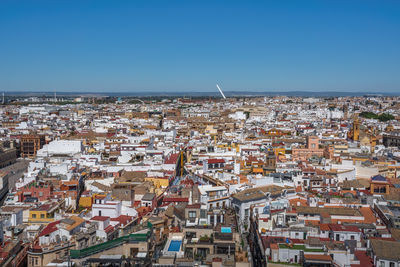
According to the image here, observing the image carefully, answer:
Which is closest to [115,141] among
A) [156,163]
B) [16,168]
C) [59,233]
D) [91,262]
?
[16,168]

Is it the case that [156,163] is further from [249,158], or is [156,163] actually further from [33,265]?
[33,265]

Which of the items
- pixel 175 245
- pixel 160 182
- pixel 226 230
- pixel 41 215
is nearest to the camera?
pixel 175 245

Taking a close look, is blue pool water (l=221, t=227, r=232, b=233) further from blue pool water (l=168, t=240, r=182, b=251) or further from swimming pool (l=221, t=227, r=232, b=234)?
blue pool water (l=168, t=240, r=182, b=251)

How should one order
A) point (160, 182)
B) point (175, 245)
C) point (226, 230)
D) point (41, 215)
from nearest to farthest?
1. point (175, 245)
2. point (226, 230)
3. point (41, 215)
4. point (160, 182)

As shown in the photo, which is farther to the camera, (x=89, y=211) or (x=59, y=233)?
(x=89, y=211)

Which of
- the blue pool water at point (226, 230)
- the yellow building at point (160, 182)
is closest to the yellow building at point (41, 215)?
the yellow building at point (160, 182)

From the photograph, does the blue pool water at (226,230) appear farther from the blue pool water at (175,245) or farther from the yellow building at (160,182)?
the yellow building at (160,182)

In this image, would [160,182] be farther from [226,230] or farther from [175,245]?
[175,245]

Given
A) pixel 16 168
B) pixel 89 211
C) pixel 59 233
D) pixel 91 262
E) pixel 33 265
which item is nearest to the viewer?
pixel 91 262

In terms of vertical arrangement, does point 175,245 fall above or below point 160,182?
above

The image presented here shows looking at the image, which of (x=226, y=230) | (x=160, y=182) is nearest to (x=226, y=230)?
(x=226, y=230)

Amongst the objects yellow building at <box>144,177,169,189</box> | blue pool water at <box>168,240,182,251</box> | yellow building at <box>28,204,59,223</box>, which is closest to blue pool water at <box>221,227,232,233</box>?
blue pool water at <box>168,240,182,251</box>
